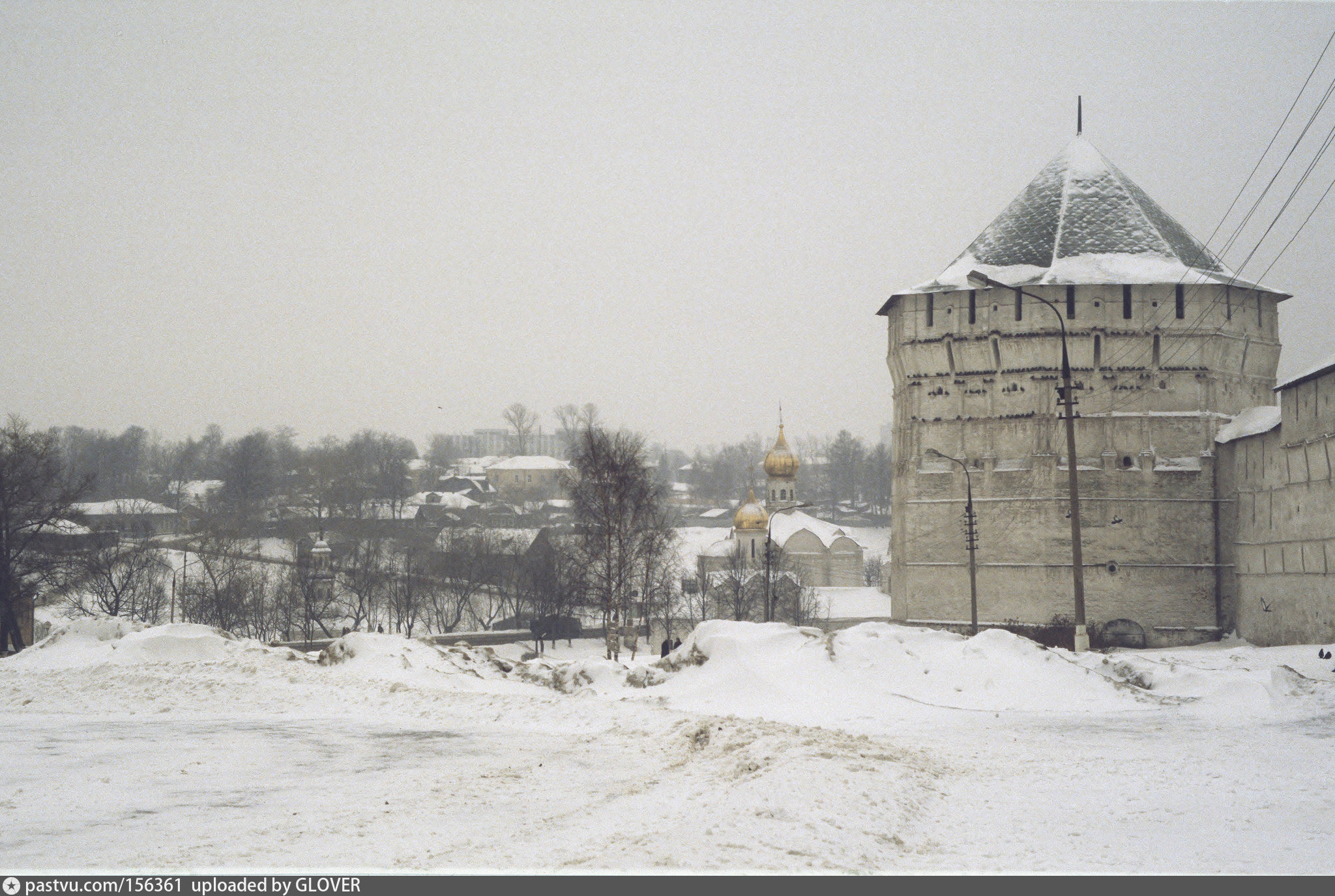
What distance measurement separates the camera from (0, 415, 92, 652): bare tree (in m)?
32.2

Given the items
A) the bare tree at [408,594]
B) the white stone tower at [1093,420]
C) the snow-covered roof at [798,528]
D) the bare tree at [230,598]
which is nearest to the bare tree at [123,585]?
the bare tree at [230,598]

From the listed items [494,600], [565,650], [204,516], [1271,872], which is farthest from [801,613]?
[1271,872]

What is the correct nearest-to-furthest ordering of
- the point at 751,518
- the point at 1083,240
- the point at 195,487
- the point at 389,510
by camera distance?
the point at 1083,240 → the point at 751,518 → the point at 389,510 → the point at 195,487

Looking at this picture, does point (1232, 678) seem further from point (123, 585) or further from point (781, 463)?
point (781, 463)

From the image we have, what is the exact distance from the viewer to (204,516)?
246 feet

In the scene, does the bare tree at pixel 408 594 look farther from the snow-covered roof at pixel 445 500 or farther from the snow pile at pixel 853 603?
the snow-covered roof at pixel 445 500

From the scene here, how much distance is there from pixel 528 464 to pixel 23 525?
373 ft

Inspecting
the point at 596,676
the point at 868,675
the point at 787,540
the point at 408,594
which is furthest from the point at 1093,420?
the point at 787,540

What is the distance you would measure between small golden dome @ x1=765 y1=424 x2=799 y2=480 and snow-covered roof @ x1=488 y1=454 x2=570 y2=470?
69860 millimetres

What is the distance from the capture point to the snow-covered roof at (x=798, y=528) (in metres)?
75.2

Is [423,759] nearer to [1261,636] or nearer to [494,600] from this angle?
[1261,636]

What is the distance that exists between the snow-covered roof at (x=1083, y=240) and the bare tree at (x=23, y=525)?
27057 millimetres

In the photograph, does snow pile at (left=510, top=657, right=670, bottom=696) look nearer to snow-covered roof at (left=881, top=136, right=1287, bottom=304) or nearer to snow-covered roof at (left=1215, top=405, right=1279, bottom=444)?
snow-covered roof at (left=1215, top=405, right=1279, bottom=444)

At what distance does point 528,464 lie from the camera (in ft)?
480
